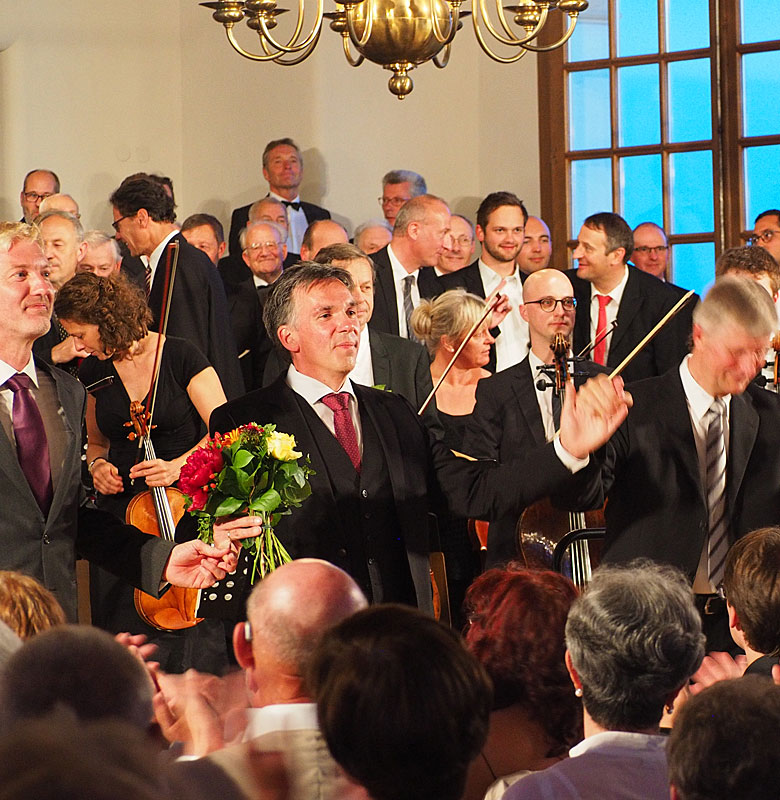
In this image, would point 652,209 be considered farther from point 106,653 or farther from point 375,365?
point 106,653

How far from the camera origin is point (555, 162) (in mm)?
10133

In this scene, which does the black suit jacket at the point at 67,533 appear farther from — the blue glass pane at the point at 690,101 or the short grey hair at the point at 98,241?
the blue glass pane at the point at 690,101

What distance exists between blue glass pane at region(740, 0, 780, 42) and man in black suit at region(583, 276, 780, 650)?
6285 mm

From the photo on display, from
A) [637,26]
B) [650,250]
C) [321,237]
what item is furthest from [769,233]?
[321,237]

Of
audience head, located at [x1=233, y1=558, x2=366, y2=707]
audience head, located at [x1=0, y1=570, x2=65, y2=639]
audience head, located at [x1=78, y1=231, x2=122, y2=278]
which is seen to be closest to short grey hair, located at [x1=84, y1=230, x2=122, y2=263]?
audience head, located at [x1=78, y1=231, x2=122, y2=278]

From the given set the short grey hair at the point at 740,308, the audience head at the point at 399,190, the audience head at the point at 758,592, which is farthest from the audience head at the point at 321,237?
the audience head at the point at 758,592

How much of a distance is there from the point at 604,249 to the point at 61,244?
2774mm

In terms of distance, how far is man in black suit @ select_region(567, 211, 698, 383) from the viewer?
705 cm

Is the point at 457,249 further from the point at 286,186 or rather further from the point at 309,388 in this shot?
the point at 309,388

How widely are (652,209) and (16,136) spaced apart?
15.1ft

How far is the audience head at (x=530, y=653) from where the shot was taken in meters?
2.43

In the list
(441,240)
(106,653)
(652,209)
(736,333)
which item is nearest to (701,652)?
(106,653)

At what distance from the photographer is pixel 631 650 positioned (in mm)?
2242

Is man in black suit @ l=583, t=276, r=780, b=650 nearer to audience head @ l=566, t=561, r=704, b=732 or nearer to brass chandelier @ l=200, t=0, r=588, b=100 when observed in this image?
audience head @ l=566, t=561, r=704, b=732
